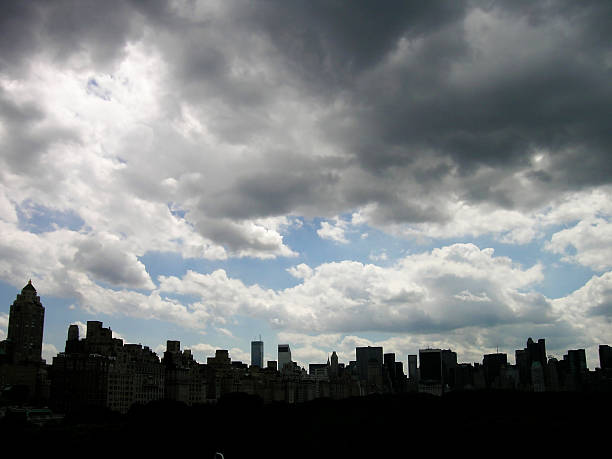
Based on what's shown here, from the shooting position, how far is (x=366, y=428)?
13050 centimetres

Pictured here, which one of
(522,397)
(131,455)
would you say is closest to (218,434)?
(131,455)

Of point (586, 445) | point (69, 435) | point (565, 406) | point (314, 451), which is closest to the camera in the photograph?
point (586, 445)

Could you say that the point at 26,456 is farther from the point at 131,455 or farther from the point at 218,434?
the point at 218,434

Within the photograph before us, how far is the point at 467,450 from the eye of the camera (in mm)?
107500

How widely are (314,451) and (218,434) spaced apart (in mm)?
37689

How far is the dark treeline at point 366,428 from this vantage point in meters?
113

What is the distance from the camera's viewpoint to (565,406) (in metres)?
134

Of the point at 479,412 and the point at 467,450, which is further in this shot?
the point at 479,412

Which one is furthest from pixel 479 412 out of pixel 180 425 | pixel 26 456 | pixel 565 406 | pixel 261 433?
pixel 26 456

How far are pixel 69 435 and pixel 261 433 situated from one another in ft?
157

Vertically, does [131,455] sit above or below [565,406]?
below

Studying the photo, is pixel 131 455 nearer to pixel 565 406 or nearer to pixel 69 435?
pixel 69 435

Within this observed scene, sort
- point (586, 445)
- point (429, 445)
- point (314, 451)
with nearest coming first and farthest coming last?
point (586, 445), point (429, 445), point (314, 451)

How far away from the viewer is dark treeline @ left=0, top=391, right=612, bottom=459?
370ft
